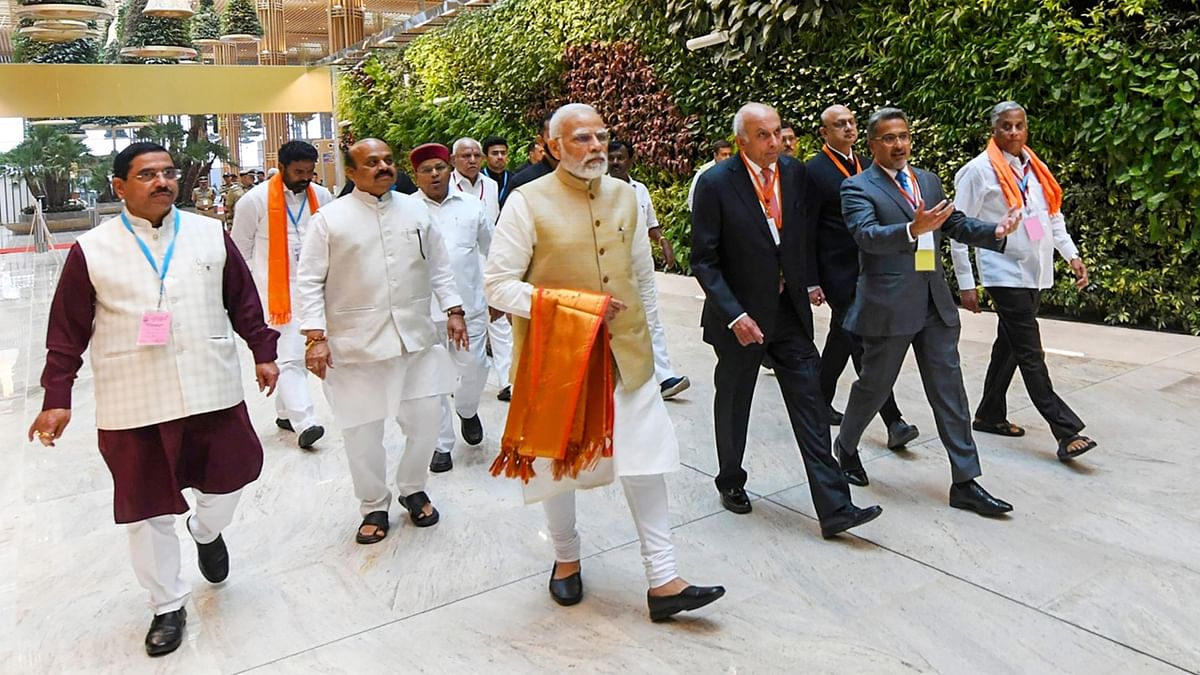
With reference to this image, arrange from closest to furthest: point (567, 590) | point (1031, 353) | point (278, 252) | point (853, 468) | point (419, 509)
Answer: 1. point (567, 590)
2. point (419, 509)
3. point (853, 468)
4. point (1031, 353)
5. point (278, 252)

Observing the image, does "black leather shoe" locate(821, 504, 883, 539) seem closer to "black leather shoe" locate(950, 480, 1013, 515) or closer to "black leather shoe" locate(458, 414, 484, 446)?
"black leather shoe" locate(950, 480, 1013, 515)

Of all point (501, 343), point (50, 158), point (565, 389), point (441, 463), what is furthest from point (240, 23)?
point (565, 389)

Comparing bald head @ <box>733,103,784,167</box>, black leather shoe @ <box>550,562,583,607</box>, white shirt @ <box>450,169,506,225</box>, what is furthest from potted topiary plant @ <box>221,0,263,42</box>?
black leather shoe @ <box>550,562,583,607</box>

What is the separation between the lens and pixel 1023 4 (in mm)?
7012

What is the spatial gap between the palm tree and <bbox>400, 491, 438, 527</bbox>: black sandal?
11781mm

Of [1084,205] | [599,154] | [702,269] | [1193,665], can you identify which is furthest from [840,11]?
[1193,665]

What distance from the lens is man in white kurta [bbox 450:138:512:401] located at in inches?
221

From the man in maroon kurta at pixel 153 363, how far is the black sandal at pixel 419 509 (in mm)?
923

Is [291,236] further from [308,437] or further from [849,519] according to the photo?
[849,519]

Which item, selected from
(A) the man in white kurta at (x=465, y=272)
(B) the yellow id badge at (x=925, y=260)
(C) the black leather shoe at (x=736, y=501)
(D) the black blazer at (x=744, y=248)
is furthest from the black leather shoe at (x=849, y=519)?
(A) the man in white kurta at (x=465, y=272)

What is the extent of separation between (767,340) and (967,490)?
1064 millimetres

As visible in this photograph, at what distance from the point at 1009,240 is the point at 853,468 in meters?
1.30

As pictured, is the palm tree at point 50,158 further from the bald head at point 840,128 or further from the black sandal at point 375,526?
the bald head at point 840,128

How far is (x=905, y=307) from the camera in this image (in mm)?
3623
